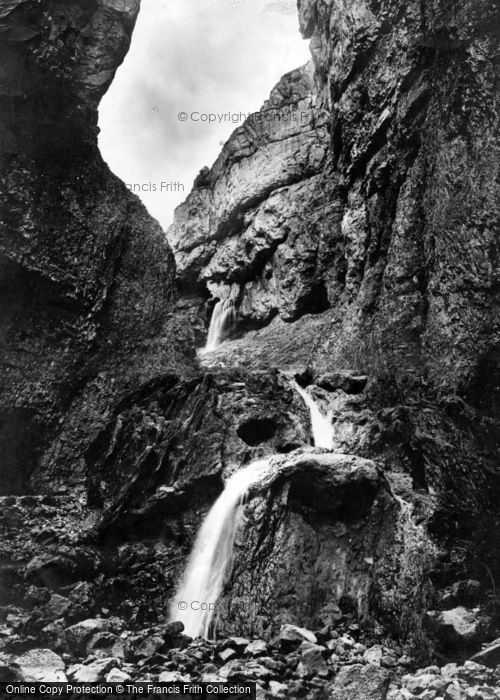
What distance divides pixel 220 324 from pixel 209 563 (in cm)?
2098

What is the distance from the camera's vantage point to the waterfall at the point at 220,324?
32244mm

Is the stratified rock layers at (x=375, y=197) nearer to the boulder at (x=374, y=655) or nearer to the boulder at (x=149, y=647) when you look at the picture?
the boulder at (x=374, y=655)

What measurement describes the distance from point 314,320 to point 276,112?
1798 cm

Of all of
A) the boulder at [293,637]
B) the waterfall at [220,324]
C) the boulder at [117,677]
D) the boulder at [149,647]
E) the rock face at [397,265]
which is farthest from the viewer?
the waterfall at [220,324]

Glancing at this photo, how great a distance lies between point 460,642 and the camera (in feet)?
31.2

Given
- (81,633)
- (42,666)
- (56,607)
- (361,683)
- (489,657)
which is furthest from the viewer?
(56,607)

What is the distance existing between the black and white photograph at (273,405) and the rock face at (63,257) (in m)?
0.10

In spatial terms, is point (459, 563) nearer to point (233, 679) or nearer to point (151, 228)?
point (233, 679)

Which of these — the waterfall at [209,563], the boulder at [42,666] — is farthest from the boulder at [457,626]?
the boulder at [42,666]

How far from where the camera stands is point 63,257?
21.8 m

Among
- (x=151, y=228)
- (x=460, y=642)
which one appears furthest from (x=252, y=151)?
(x=460, y=642)

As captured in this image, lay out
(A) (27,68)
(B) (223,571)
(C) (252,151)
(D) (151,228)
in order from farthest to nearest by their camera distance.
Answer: (C) (252,151), (D) (151,228), (A) (27,68), (B) (223,571)

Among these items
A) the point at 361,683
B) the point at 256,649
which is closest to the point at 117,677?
the point at 256,649

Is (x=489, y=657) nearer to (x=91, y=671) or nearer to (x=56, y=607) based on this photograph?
(x=91, y=671)
